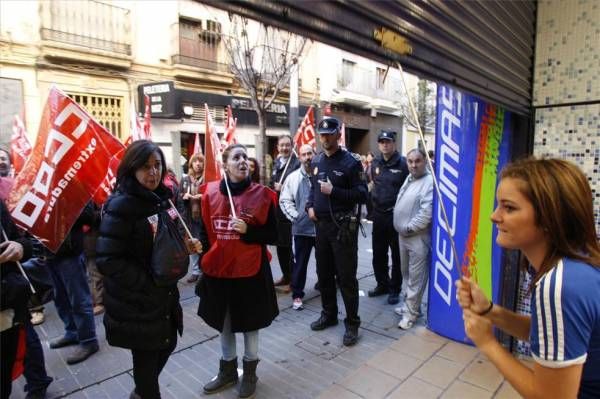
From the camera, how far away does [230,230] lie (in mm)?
3061

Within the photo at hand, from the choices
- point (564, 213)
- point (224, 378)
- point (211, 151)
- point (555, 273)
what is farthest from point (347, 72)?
point (555, 273)

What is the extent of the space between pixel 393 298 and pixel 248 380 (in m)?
2.50

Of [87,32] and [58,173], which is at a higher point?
[87,32]

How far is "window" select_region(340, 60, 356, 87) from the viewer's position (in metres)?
20.4

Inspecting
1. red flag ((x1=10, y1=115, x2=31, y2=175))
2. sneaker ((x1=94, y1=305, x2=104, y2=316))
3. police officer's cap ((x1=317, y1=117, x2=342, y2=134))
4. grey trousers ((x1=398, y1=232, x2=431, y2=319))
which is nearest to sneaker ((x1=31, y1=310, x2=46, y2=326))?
sneaker ((x1=94, y1=305, x2=104, y2=316))

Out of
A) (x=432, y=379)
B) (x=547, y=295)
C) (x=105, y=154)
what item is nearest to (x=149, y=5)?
(x=105, y=154)

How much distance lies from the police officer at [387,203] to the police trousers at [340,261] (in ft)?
3.95

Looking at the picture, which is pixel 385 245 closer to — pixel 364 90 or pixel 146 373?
pixel 146 373

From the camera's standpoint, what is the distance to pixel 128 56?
42.3ft

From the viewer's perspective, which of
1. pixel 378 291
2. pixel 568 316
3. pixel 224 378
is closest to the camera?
pixel 568 316

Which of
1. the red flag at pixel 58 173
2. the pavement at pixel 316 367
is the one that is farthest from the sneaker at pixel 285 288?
the red flag at pixel 58 173

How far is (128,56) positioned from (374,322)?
12149 millimetres

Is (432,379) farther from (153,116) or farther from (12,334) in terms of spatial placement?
(153,116)

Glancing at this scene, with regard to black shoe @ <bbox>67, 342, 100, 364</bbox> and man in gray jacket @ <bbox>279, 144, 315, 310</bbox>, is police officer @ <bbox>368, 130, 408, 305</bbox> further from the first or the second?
black shoe @ <bbox>67, 342, 100, 364</bbox>
